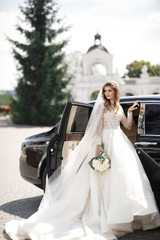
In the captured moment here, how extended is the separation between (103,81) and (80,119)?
38099 millimetres

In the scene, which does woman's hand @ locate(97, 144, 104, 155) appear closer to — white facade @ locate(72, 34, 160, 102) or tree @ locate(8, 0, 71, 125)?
tree @ locate(8, 0, 71, 125)

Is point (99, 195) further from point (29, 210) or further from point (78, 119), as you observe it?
point (29, 210)

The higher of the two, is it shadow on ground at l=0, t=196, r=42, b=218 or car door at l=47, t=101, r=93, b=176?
car door at l=47, t=101, r=93, b=176

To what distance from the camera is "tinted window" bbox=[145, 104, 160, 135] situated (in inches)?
177

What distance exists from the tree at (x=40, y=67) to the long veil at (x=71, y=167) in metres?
24.8

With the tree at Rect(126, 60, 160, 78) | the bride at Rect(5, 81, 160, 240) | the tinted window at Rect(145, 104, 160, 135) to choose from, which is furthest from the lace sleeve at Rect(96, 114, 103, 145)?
the tree at Rect(126, 60, 160, 78)

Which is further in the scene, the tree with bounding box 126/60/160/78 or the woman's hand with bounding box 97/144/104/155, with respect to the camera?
the tree with bounding box 126/60/160/78

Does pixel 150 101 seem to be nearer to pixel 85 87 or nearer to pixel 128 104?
pixel 128 104

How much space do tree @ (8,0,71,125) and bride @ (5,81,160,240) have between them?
978 inches

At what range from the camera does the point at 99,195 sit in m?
4.28

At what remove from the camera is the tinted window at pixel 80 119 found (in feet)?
16.7

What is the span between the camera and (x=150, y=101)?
4.70m

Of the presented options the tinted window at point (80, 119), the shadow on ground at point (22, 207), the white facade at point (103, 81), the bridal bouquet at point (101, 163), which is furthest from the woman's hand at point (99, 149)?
the white facade at point (103, 81)

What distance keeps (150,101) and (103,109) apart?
78cm
